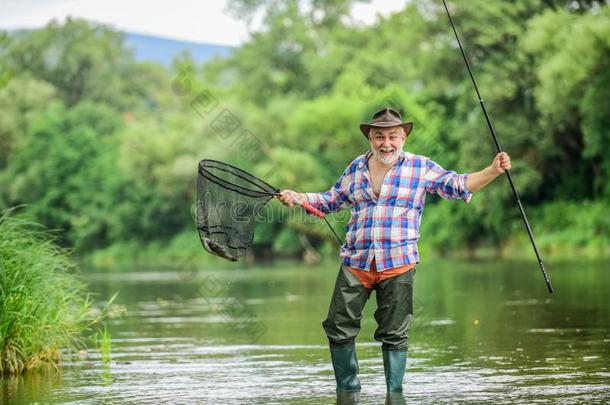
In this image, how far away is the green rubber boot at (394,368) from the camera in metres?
9.01

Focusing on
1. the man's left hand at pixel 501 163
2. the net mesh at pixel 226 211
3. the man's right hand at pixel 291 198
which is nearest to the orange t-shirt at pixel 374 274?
the man's right hand at pixel 291 198

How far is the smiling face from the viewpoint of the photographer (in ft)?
29.8

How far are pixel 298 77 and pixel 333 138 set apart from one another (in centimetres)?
1822

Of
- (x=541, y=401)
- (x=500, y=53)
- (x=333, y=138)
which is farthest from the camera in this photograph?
(x=333, y=138)

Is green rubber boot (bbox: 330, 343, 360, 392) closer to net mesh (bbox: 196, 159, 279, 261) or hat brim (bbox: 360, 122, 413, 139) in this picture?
net mesh (bbox: 196, 159, 279, 261)

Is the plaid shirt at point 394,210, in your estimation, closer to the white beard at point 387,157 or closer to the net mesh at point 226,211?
the white beard at point 387,157

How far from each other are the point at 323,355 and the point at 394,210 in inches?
133

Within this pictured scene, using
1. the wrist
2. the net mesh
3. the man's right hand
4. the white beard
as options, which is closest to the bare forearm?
the wrist

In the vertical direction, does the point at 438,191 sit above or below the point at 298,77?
below

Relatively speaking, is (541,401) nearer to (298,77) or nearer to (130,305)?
(130,305)

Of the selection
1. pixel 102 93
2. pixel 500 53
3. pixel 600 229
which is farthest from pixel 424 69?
pixel 102 93

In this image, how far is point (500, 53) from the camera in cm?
5462

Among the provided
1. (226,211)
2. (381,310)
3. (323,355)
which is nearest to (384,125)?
(381,310)

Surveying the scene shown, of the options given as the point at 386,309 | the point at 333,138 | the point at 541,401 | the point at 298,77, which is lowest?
the point at 541,401
